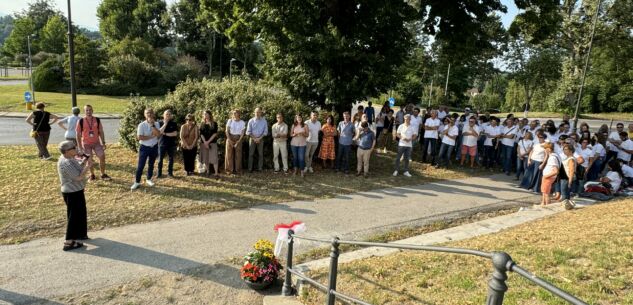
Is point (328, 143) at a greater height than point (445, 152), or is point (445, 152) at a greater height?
point (328, 143)

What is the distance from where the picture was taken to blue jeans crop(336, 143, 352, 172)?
11952 mm

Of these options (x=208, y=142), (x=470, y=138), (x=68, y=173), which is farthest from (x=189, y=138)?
(x=470, y=138)

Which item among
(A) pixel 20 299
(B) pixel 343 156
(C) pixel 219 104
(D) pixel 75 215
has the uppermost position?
(C) pixel 219 104

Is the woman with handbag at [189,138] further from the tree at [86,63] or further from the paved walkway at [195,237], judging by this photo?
the tree at [86,63]

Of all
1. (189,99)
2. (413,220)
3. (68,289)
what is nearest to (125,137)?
(189,99)

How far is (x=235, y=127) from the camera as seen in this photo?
1087 cm

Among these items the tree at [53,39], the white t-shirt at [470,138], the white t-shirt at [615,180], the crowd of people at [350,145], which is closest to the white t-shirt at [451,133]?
the crowd of people at [350,145]

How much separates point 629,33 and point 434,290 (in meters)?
42.5

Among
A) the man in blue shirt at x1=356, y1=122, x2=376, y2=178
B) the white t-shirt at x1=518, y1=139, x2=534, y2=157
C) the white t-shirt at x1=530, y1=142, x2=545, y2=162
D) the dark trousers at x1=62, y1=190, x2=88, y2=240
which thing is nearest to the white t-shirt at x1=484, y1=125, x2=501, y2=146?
the white t-shirt at x1=518, y1=139, x2=534, y2=157

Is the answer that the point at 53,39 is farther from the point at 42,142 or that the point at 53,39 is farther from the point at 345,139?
the point at 345,139

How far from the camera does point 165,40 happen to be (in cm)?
5772

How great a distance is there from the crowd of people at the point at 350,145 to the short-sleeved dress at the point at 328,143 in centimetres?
3

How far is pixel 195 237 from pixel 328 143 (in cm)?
567

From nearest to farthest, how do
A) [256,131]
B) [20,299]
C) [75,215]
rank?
[20,299] → [75,215] → [256,131]
